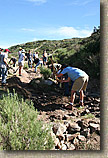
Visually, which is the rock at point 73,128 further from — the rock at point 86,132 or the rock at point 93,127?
the rock at point 93,127

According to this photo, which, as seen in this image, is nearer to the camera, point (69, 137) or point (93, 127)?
point (69, 137)

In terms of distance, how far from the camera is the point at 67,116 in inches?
155

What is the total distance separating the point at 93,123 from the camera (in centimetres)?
343

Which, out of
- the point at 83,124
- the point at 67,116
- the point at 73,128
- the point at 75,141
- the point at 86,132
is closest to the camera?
the point at 75,141

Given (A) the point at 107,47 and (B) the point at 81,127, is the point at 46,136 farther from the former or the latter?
(A) the point at 107,47

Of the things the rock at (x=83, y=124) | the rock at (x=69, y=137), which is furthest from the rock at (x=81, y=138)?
the rock at (x=83, y=124)

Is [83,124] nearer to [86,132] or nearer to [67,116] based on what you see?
[86,132]

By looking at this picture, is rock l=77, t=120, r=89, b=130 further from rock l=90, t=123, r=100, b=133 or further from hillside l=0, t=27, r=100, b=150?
rock l=90, t=123, r=100, b=133

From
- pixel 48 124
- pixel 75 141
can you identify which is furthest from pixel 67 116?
pixel 48 124

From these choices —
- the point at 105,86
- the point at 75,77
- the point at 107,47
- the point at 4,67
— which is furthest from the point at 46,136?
the point at 4,67

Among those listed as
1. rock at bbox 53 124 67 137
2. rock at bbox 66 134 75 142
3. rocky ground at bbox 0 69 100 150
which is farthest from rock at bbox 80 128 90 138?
rock at bbox 53 124 67 137

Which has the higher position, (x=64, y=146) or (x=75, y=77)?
(x=75, y=77)

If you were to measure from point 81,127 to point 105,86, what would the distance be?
1.18 meters

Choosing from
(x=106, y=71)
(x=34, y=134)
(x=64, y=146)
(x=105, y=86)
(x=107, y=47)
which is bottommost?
(x=64, y=146)
